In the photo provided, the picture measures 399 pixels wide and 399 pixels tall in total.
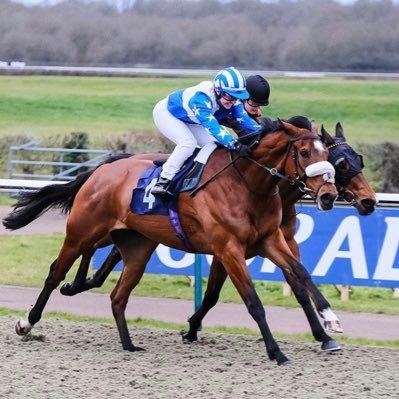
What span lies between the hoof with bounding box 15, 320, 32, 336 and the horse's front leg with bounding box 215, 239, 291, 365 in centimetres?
158

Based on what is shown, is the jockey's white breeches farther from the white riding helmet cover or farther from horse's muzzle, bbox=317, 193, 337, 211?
horse's muzzle, bbox=317, 193, 337, 211

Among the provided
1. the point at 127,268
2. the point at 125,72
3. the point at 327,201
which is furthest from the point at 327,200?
the point at 125,72

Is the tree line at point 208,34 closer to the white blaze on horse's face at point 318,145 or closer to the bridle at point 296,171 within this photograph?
the bridle at point 296,171

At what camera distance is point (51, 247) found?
11.1 metres

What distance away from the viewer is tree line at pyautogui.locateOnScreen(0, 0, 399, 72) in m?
16.4

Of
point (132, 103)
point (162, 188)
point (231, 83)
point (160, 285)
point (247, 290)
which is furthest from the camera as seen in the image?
point (132, 103)

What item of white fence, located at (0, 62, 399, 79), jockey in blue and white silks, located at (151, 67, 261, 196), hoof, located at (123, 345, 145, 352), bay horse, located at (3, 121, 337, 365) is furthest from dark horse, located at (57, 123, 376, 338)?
white fence, located at (0, 62, 399, 79)

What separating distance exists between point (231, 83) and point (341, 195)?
1.11 metres

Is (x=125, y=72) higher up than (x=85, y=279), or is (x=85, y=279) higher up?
(x=125, y=72)

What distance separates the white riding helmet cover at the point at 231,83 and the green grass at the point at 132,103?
30.5 feet

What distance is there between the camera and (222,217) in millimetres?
6465

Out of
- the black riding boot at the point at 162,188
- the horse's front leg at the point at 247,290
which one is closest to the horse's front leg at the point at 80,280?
the black riding boot at the point at 162,188

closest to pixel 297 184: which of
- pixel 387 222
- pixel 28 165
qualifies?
pixel 387 222

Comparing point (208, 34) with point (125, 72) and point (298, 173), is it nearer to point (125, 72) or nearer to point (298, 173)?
point (125, 72)
